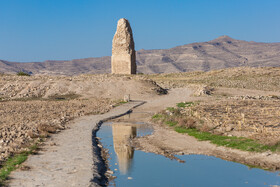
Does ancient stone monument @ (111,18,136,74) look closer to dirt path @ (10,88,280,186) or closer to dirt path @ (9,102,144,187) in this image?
dirt path @ (10,88,280,186)

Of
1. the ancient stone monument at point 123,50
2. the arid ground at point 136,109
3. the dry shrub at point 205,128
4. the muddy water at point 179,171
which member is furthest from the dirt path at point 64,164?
the ancient stone monument at point 123,50

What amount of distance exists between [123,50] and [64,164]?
35679 mm

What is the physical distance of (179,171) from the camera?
11047 millimetres

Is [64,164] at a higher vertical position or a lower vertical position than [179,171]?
higher

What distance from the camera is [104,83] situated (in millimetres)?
38906

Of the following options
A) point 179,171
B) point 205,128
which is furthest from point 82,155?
point 205,128

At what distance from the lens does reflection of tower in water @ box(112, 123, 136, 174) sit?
1184 centimetres

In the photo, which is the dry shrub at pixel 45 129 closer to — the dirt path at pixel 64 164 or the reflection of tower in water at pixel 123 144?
the dirt path at pixel 64 164

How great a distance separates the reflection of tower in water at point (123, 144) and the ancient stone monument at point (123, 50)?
86.1 feet

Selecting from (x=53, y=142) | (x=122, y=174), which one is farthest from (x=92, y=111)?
(x=122, y=174)

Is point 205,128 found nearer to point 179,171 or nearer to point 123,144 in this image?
point 123,144

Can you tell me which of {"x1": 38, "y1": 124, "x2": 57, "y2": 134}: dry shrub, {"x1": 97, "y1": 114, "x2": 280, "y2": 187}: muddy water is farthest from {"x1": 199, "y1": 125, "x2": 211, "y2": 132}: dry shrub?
{"x1": 38, "y1": 124, "x2": 57, "y2": 134}: dry shrub

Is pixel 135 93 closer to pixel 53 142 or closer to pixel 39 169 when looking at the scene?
pixel 53 142

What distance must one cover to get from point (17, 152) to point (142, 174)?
4.24m
